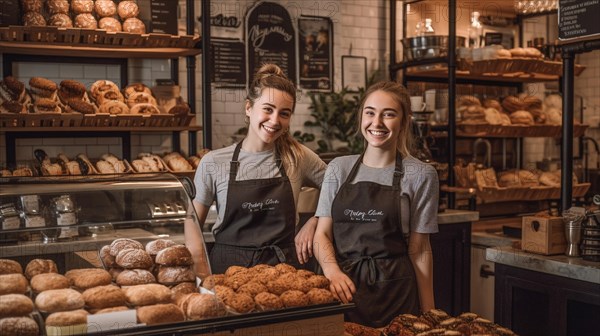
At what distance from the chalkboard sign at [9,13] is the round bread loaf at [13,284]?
9.16 feet

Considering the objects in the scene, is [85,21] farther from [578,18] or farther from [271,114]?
[578,18]

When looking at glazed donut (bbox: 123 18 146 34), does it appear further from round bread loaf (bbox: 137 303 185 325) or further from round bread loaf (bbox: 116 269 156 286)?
round bread loaf (bbox: 137 303 185 325)

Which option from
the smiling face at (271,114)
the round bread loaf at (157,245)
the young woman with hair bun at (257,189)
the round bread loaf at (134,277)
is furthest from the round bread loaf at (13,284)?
the smiling face at (271,114)

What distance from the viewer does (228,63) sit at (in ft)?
17.6

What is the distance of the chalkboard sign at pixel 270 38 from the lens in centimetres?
548

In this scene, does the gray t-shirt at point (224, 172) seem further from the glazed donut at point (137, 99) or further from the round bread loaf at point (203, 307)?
the glazed donut at point (137, 99)

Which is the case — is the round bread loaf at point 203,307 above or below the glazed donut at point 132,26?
below

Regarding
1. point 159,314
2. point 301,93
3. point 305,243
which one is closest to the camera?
point 159,314

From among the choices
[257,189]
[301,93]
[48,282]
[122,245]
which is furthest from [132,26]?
[48,282]

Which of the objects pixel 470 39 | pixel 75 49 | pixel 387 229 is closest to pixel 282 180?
pixel 387 229

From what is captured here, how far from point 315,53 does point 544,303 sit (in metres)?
3.06

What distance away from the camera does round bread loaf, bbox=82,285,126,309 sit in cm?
183

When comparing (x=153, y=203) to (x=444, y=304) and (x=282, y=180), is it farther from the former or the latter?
(x=444, y=304)

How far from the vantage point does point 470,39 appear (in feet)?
20.6
